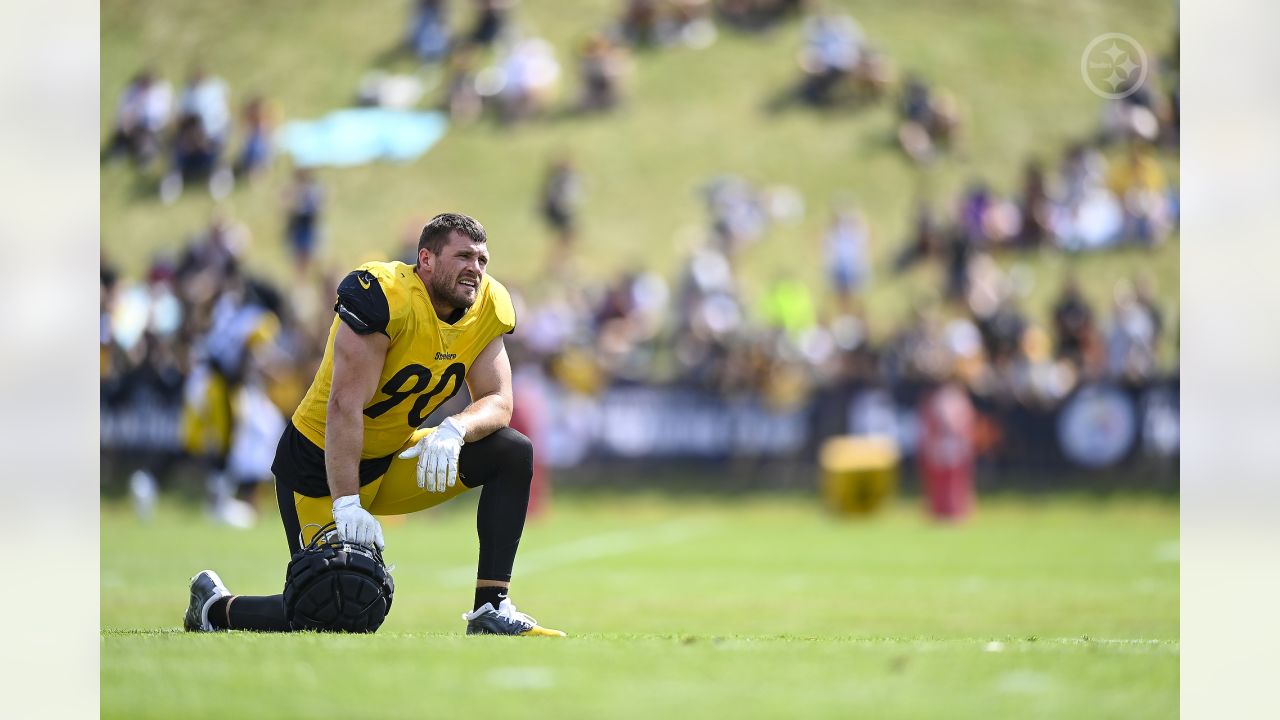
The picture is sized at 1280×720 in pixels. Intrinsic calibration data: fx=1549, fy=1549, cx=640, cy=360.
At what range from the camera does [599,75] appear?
2614 cm

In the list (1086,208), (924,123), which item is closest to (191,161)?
(924,123)

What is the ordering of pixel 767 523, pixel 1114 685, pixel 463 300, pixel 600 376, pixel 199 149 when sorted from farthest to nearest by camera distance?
1. pixel 199 149
2. pixel 600 376
3. pixel 767 523
4. pixel 463 300
5. pixel 1114 685

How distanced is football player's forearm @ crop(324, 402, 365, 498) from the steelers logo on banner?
12.5 metres

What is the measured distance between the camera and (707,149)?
1024 inches

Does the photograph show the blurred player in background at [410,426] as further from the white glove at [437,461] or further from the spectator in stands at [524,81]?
the spectator in stands at [524,81]

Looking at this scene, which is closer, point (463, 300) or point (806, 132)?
point (463, 300)

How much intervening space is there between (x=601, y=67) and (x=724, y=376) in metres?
9.89

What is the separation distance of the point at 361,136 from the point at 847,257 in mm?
8045

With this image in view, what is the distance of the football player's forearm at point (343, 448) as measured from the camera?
5.43 meters
